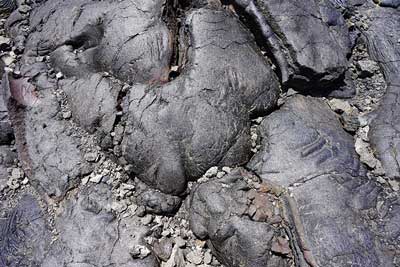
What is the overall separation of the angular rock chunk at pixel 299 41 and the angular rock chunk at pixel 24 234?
161 centimetres

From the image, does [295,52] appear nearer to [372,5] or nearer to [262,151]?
[262,151]

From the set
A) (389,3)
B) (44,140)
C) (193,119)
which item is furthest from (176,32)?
(389,3)

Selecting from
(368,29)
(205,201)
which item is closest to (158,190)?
(205,201)

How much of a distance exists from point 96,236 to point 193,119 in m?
0.79

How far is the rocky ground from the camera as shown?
220 cm

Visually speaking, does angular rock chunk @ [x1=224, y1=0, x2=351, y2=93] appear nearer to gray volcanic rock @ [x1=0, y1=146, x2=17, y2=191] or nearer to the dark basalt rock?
the dark basalt rock

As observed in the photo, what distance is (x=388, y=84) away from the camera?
2.72 m

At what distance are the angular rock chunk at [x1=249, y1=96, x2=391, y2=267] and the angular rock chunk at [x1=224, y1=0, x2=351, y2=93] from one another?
6.1 inches

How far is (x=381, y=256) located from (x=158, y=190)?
1.16m

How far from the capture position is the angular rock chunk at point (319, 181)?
2.10 m

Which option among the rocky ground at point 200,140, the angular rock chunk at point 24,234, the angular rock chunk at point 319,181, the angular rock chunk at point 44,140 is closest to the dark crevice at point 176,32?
the rocky ground at point 200,140

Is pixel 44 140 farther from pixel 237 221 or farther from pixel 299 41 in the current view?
pixel 299 41

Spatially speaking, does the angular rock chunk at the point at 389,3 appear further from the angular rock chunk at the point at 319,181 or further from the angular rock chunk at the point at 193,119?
the angular rock chunk at the point at 193,119

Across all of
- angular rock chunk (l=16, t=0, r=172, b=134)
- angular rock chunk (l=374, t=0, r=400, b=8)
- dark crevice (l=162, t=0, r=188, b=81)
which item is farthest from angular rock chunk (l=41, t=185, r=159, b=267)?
angular rock chunk (l=374, t=0, r=400, b=8)
